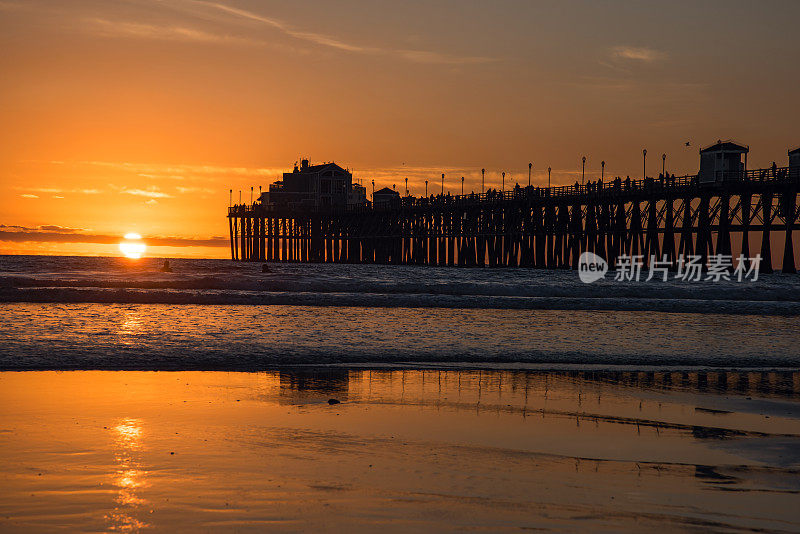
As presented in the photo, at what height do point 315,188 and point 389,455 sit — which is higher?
point 315,188

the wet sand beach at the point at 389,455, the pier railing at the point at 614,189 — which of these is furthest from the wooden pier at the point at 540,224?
the wet sand beach at the point at 389,455

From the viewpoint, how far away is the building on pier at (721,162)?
54312mm

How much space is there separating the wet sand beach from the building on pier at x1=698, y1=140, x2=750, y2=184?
47761mm

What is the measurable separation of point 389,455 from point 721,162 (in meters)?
53.5

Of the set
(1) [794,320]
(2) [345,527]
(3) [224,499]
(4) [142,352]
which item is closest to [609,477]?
(2) [345,527]

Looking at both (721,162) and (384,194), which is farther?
(384,194)

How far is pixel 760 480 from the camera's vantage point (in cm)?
580

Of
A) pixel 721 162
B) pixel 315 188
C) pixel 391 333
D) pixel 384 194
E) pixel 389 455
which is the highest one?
pixel 384 194

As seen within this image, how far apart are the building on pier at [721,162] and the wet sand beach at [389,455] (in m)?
47.8

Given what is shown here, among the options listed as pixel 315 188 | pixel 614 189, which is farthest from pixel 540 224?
pixel 315 188

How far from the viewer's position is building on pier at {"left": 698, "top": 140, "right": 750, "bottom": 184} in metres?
54.3

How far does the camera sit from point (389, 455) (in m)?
6.28

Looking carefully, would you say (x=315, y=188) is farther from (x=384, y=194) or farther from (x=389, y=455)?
(x=389, y=455)

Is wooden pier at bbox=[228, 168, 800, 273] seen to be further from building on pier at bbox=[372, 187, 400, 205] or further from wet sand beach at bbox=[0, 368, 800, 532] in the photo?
wet sand beach at bbox=[0, 368, 800, 532]
